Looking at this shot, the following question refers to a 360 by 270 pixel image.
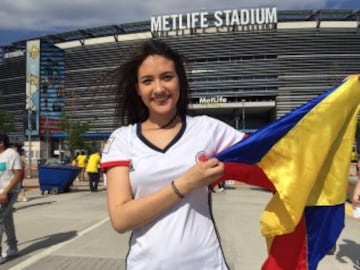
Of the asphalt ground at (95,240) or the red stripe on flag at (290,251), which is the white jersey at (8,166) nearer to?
the asphalt ground at (95,240)

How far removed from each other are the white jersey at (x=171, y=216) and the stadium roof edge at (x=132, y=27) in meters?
91.2

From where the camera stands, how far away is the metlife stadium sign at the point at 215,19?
287ft

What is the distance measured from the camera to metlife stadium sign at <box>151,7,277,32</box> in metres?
87.6

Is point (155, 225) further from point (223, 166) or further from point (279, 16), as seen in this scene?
point (279, 16)

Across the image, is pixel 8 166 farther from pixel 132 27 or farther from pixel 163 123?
pixel 132 27

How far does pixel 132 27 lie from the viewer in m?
98.2

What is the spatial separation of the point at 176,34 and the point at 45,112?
1029 inches

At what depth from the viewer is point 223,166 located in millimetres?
2223

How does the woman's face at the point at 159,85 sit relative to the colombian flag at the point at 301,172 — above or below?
above

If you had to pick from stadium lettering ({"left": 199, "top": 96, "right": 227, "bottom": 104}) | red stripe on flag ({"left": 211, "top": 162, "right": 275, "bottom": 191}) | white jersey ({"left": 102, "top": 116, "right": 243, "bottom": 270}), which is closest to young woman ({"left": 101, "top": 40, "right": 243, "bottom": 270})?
white jersey ({"left": 102, "top": 116, "right": 243, "bottom": 270})

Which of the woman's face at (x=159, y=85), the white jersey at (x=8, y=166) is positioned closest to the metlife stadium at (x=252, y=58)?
the white jersey at (x=8, y=166)

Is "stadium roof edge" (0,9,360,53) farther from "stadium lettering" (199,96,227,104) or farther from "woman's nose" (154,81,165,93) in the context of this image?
"woman's nose" (154,81,165,93)

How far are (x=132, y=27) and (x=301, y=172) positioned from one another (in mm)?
98216

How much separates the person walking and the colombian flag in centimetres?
623
